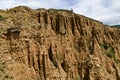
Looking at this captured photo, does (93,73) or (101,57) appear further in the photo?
(101,57)

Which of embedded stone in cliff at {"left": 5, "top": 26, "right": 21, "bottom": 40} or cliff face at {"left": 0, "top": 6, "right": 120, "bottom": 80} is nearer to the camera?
cliff face at {"left": 0, "top": 6, "right": 120, "bottom": 80}

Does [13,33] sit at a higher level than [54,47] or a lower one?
higher

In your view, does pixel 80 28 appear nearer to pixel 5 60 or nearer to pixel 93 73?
pixel 93 73

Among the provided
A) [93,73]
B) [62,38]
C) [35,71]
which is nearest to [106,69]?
[93,73]

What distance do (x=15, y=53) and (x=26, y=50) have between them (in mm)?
2170

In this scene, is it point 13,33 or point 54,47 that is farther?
point 54,47

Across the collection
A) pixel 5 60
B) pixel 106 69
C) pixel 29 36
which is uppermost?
pixel 29 36

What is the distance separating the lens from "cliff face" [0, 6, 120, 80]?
42.8 meters

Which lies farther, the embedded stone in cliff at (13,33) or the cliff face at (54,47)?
the embedded stone in cliff at (13,33)

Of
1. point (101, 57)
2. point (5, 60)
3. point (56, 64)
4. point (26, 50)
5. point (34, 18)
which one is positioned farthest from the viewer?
point (101, 57)

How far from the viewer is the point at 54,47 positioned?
171ft

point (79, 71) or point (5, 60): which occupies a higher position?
point (5, 60)

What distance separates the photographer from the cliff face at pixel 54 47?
42.8 meters

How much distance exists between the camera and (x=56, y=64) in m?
50.3
